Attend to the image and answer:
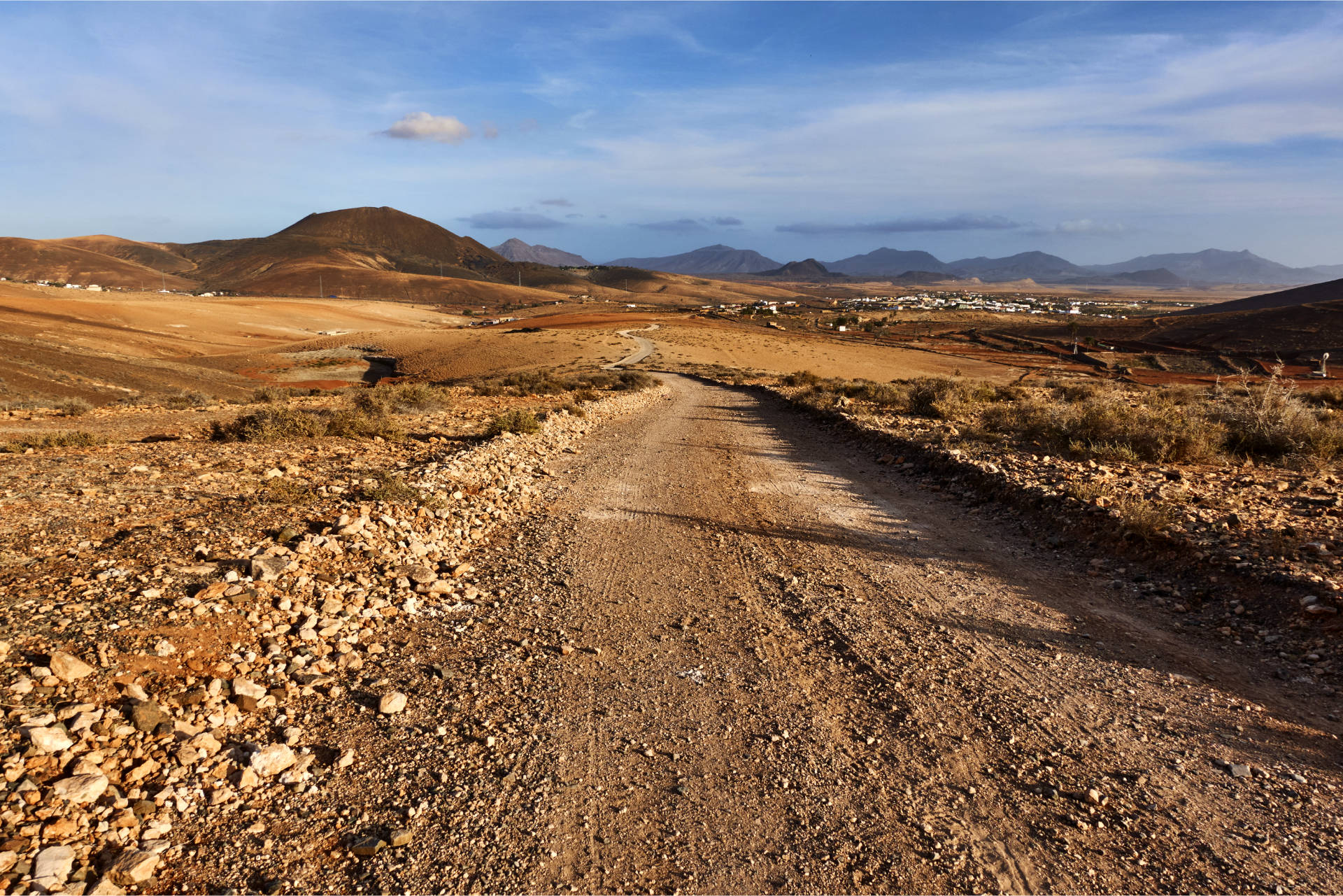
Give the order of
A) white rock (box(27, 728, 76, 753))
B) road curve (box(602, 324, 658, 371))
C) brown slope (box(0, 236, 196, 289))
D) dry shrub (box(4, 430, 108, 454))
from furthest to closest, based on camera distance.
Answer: brown slope (box(0, 236, 196, 289)), road curve (box(602, 324, 658, 371)), dry shrub (box(4, 430, 108, 454)), white rock (box(27, 728, 76, 753))

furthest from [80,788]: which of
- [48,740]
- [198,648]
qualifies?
[198,648]

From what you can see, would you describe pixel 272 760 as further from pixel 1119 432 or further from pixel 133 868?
pixel 1119 432

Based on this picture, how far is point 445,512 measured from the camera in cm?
828

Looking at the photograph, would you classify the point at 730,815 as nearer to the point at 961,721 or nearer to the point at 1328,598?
the point at 961,721

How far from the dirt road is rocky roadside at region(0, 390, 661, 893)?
0.47 m

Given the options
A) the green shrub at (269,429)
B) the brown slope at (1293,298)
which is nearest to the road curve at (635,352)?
the green shrub at (269,429)

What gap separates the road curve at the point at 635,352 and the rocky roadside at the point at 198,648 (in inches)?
1310

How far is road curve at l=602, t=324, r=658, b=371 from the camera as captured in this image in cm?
4358

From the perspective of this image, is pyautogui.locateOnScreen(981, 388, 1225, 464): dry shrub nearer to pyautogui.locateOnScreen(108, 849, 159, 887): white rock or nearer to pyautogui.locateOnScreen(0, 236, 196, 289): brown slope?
pyautogui.locateOnScreen(108, 849, 159, 887): white rock

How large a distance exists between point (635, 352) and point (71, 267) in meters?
201

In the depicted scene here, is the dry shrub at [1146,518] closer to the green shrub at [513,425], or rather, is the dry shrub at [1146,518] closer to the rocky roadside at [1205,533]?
the rocky roadside at [1205,533]

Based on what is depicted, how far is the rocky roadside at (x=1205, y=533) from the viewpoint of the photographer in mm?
5480

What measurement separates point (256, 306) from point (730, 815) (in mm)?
101358

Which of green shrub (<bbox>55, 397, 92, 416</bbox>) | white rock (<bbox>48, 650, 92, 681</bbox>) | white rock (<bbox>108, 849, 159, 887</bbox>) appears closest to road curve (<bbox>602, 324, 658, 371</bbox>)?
green shrub (<bbox>55, 397, 92, 416</bbox>)
